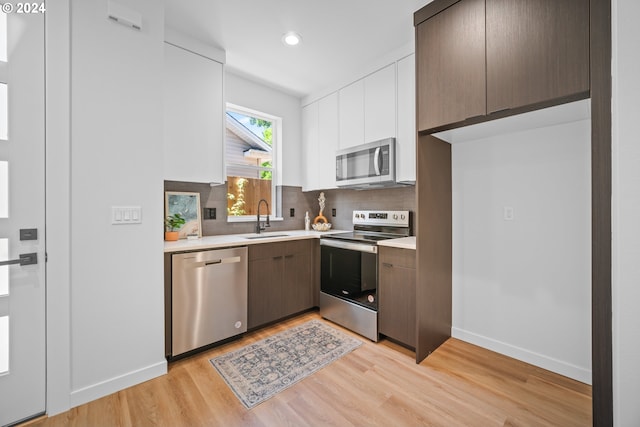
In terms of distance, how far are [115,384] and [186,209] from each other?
57.5 inches

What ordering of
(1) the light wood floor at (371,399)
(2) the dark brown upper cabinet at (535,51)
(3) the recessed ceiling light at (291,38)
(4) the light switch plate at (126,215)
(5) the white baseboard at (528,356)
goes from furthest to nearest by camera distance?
(3) the recessed ceiling light at (291,38) < (5) the white baseboard at (528,356) < (4) the light switch plate at (126,215) < (1) the light wood floor at (371,399) < (2) the dark brown upper cabinet at (535,51)

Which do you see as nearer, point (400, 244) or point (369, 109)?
point (400, 244)

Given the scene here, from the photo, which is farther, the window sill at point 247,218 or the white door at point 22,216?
Answer: the window sill at point 247,218

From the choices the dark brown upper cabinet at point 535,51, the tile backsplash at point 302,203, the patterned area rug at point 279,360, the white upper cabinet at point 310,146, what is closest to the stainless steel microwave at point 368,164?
the tile backsplash at point 302,203

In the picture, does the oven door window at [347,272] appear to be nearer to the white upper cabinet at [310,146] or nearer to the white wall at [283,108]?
the white upper cabinet at [310,146]

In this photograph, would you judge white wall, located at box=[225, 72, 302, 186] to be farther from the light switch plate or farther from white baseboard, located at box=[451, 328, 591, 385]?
white baseboard, located at box=[451, 328, 591, 385]

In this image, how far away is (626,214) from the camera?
1.08 metres

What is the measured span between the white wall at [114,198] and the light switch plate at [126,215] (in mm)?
26

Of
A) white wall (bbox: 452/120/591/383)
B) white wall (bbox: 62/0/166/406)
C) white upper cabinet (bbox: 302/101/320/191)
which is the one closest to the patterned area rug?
white wall (bbox: 62/0/166/406)

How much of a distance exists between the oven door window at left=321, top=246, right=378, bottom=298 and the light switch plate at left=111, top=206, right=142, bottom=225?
169 centimetres

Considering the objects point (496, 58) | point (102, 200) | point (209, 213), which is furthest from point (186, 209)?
point (496, 58)

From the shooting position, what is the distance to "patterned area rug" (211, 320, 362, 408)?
5.82 feet

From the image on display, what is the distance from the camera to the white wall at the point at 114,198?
160 cm

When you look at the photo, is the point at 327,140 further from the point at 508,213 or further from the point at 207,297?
the point at 207,297
